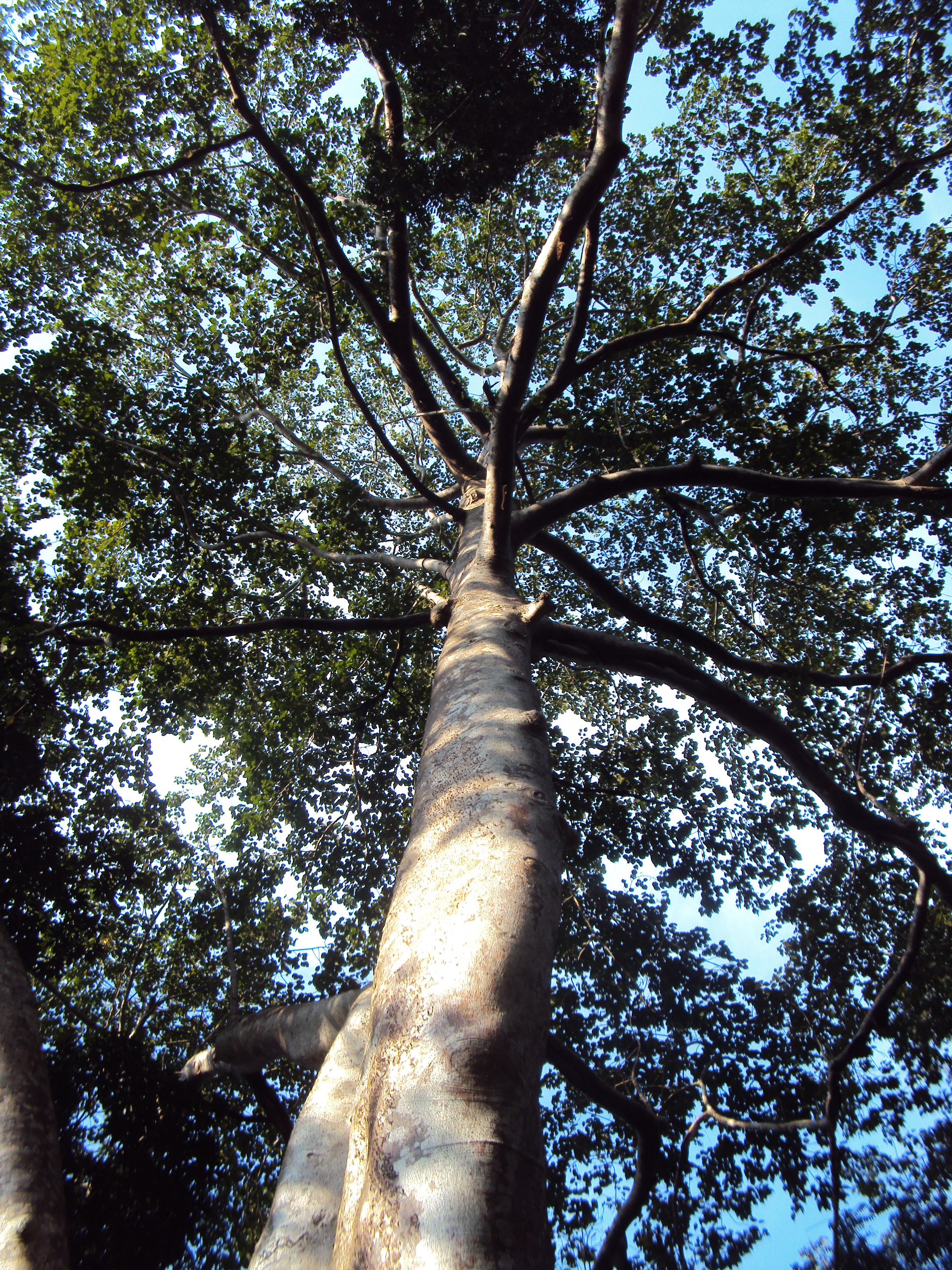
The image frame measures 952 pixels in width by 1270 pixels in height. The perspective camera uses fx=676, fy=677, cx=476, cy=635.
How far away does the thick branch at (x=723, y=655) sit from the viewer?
14.7 ft

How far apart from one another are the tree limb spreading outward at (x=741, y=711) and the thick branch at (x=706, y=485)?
1.01 metres

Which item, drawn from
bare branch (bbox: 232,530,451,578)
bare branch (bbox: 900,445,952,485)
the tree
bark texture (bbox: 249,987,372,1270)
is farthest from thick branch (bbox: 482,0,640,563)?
bark texture (bbox: 249,987,372,1270)

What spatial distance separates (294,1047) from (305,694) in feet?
12.2

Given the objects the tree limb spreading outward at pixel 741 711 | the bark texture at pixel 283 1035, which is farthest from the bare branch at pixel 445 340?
the bark texture at pixel 283 1035

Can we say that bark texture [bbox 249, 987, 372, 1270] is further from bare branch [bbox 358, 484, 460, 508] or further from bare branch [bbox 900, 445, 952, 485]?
bare branch [bbox 358, 484, 460, 508]

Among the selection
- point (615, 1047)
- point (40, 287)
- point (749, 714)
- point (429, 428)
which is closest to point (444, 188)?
Result: point (429, 428)

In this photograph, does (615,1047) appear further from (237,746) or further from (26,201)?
(26,201)

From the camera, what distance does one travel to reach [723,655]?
16.0 ft

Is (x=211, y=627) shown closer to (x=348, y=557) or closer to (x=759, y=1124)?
(x=348, y=557)

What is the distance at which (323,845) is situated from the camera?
6.73 metres

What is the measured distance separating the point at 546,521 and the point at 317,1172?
396cm

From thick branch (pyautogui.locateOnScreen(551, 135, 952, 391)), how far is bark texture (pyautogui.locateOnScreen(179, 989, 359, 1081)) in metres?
4.34

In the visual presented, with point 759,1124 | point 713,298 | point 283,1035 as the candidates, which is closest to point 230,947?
point 283,1035

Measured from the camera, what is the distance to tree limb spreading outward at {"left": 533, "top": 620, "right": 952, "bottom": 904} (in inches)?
142
